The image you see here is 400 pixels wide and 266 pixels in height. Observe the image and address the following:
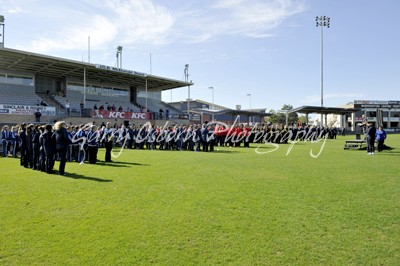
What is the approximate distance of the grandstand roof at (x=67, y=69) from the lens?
104 ft

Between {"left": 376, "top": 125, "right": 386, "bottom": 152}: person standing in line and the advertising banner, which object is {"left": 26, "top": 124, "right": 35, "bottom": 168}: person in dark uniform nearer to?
the advertising banner

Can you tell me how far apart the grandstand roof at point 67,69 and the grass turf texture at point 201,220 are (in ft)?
83.5

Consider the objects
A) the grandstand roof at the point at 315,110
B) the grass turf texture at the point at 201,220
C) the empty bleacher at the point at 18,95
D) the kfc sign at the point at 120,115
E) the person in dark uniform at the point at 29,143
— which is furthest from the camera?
the grandstand roof at the point at 315,110

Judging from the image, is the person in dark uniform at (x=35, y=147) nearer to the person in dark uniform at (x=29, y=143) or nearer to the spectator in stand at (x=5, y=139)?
A: the person in dark uniform at (x=29, y=143)

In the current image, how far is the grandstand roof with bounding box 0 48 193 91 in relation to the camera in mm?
31766

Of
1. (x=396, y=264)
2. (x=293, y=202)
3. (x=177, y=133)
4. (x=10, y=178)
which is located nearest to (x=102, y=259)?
(x=396, y=264)

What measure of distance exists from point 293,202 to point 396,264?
2.97 meters

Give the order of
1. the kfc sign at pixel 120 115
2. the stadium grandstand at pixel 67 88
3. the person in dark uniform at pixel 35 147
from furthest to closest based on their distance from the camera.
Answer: the kfc sign at pixel 120 115 → the stadium grandstand at pixel 67 88 → the person in dark uniform at pixel 35 147

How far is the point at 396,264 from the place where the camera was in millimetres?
4113

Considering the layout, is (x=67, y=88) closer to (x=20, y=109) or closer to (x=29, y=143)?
(x=20, y=109)

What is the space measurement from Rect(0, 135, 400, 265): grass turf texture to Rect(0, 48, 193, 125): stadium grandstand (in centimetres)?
2387

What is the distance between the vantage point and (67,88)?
41.4 m

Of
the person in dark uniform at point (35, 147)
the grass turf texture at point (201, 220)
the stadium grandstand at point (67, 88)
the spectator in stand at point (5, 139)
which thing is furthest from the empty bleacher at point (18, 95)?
the grass turf texture at point (201, 220)

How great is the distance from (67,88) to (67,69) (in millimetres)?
4662
